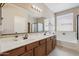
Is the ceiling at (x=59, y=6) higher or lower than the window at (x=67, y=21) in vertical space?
higher

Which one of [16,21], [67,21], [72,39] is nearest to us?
[16,21]

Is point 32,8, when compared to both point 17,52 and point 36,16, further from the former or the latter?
point 17,52

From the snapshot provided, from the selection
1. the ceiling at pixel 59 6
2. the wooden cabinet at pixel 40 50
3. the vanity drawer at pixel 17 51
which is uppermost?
the ceiling at pixel 59 6

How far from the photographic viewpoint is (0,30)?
187 cm

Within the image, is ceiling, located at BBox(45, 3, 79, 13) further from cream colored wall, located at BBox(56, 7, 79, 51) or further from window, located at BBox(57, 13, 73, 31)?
window, located at BBox(57, 13, 73, 31)

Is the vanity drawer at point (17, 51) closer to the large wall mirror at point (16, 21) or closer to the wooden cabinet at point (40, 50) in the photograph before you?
the large wall mirror at point (16, 21)

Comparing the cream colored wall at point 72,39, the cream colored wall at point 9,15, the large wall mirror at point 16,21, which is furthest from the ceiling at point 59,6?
the cream colored wall at point 9,15

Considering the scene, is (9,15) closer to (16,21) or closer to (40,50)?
(16,21)

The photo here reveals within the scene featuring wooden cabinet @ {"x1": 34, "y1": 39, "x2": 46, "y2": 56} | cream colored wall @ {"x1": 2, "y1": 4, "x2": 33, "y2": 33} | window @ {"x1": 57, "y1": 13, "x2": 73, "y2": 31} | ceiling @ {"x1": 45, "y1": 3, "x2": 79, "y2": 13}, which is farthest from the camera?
window @ {"x1": 57, "y1": 13, "x2": 73, "y2": 31}

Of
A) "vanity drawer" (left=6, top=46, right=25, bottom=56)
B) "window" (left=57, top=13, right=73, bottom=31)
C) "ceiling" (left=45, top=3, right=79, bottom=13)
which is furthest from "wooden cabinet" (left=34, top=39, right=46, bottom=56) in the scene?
"ceiling" (left=45, top=3, right=79, bottom=13)

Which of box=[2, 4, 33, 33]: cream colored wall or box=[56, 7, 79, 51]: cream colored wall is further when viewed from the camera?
box=[56, 7, 79, 51]: cream colored wall

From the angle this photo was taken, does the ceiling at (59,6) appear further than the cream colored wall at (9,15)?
Yes

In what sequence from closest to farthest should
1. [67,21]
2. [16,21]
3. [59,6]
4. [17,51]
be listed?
[17,51]
[16,21]
[67,21]
[59,6]

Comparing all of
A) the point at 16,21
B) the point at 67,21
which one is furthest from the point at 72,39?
the point at 16,21
